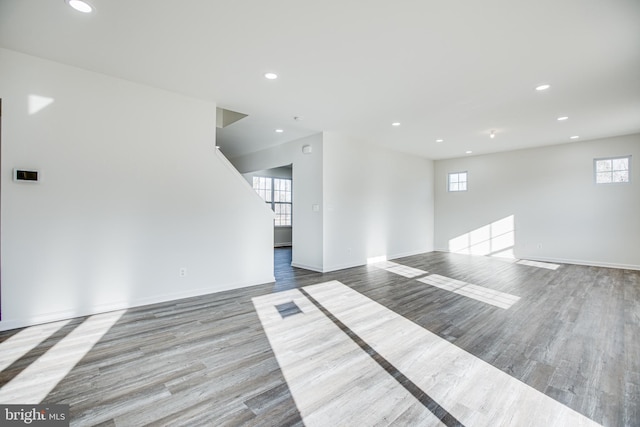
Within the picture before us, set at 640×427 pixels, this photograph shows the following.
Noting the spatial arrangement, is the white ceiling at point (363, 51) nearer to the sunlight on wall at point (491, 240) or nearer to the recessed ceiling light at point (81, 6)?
the recessed ceiling light at point (81, 6)

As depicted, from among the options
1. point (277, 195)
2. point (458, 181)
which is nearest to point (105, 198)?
point (277, 195)

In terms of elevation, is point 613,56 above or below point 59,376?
above

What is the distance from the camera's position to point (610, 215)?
20.1ft

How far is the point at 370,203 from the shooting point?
657 cm

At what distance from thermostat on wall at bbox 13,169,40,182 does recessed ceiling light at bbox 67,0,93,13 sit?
1715mm

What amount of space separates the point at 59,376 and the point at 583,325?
188 inches

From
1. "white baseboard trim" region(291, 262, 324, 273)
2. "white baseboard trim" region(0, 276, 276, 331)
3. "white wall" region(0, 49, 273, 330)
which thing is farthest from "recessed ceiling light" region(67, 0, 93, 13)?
"white baseboard trim" region(291, 262, 324, 273)

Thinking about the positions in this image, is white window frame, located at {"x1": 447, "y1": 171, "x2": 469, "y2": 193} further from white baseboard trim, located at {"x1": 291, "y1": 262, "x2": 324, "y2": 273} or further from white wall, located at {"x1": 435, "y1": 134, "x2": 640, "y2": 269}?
white baseboard trim, located at {"x1": 291, "y1": 262, "x2": 324, "y2": 273}

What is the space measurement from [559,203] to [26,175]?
9.42 meters

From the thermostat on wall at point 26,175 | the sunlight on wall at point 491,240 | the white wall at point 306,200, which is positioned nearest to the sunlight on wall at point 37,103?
the thermostat on wall at point 26,175

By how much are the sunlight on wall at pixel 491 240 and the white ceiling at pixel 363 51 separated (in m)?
3.44

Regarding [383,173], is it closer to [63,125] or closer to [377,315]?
[377,315]

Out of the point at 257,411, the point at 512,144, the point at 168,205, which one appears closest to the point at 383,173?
the point at 512,144

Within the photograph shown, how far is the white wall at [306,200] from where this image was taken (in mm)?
5660
